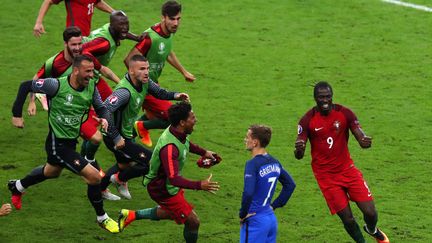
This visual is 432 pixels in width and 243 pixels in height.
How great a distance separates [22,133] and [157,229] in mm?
4485

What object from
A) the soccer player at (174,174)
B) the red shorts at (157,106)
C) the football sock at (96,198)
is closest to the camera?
the soccer player at (174,174)

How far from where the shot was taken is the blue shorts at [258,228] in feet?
40.7

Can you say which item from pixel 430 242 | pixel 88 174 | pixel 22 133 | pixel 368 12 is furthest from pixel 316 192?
pixel 368 12

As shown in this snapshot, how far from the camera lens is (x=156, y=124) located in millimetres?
16984

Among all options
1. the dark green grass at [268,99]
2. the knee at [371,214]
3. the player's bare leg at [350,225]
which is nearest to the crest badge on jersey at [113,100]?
the dark green grass at [268,99]

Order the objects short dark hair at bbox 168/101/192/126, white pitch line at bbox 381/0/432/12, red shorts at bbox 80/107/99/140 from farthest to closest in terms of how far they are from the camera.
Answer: white pitch line at bbox 381/0/432/12 → red shorts at bbox 80/107/99/140 → short dark hair at bbox 168/101/192/126

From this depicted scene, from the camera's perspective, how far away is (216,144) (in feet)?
59.1

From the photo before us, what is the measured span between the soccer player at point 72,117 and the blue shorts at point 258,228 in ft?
8.39

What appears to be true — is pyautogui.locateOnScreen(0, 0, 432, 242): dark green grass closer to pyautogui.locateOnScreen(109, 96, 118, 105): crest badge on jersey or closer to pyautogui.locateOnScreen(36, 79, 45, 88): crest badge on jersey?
pyautogui.locateOnScreen(109, 96, 118, 105): crest badge on jersey

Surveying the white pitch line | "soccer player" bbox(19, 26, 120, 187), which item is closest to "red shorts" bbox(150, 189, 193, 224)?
"soccer player" bbox(19, 26, 120, 187)

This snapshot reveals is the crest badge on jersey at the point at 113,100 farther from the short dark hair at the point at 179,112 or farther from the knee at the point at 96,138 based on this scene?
the short dark hair at the point at 179,112

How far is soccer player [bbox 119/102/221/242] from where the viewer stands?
1310 cm

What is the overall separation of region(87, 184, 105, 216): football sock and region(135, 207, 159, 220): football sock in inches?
21.9

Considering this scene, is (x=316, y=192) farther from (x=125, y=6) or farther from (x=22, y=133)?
(x=125, y=6)
